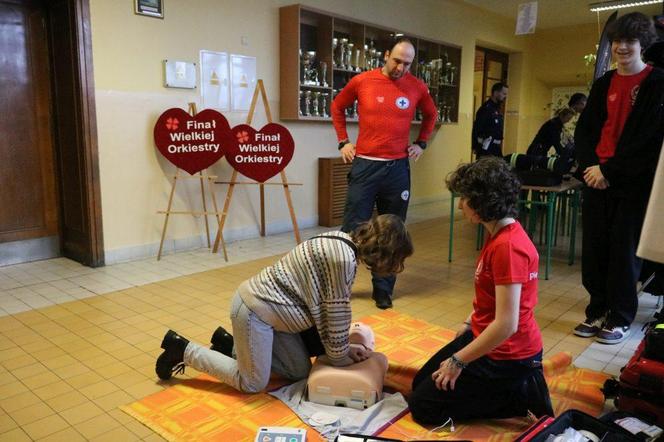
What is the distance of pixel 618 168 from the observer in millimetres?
2623

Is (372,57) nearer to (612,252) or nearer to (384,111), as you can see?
(384,111)

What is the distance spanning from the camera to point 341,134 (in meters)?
3.52

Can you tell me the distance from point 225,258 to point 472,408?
275 centimetres

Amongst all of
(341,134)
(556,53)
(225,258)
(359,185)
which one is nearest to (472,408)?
(359,185)

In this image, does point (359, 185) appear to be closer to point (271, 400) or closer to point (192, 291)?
point (192, 291)

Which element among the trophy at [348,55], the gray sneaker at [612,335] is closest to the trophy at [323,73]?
the trophy at [348,55]

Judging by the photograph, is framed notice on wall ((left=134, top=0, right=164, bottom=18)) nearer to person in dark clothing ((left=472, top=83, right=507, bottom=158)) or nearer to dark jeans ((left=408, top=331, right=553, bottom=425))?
person in dark clothing ((left=472, top=83, right=507, bottom=158))

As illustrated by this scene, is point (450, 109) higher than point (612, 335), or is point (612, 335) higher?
point (450, 109)

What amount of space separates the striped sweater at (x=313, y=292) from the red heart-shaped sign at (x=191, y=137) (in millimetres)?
2467

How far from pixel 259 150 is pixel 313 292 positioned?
2791 millimetres

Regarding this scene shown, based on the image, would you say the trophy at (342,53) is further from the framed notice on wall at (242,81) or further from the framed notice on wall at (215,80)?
the framed notice on wall at (215,80)

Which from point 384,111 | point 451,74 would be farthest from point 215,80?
point 451,74

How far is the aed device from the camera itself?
1759 mm

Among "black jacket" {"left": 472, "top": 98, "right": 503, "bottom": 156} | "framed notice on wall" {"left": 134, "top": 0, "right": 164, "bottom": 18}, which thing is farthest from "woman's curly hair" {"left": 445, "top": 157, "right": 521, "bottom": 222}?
"black jacket" {"left": 472, "top": 98, "right": 503, "bottom": 156}
